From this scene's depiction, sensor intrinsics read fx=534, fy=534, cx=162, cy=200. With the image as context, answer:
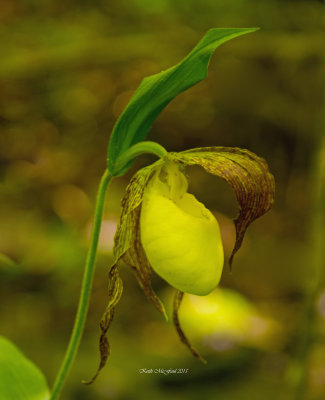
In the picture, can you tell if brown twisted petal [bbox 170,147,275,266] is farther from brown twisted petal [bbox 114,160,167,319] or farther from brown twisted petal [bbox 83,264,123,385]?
brown twisted petal [bbox 83,264,123,385]

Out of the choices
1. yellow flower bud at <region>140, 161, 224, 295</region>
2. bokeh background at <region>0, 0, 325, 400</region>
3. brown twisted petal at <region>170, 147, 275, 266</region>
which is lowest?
bokeh background at <region>0, 0, 325, 400</region>

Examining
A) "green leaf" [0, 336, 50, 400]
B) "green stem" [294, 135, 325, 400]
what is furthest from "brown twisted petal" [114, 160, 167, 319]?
"green stem" [294, 135, 325, 400]

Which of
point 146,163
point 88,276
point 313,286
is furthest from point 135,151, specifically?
point 146,163

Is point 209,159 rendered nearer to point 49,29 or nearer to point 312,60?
point 49,29

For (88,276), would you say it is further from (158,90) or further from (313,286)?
(313,286)

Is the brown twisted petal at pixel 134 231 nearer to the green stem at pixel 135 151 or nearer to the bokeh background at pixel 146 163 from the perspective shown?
the green stem at pixel 135 151
